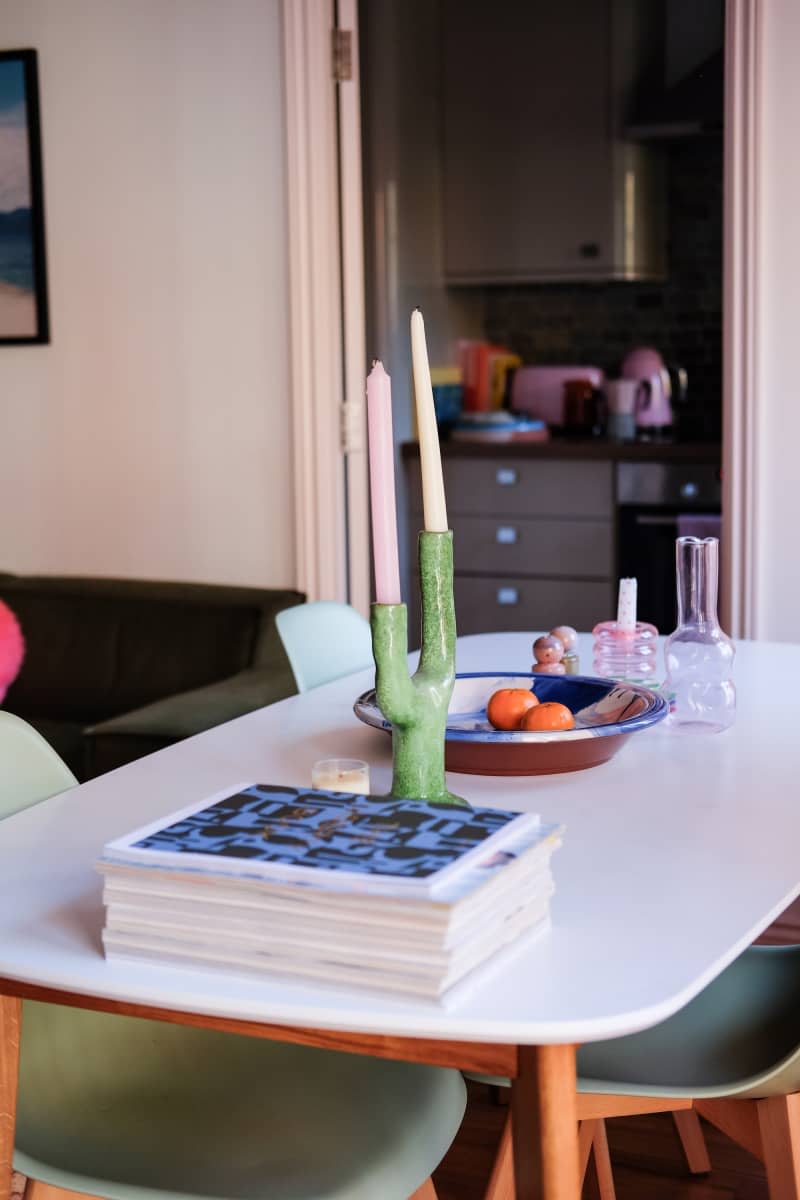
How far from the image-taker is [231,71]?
370 cm

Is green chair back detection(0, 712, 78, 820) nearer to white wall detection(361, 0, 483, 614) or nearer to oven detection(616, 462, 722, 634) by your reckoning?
white wall detection(361, 0, 483, 614)

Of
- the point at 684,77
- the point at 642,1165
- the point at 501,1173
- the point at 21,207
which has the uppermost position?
the point at 684,77

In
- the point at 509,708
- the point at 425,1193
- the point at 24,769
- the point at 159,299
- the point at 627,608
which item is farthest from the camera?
the point at 159,299

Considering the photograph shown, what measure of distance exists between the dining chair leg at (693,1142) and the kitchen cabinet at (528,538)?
111 inches

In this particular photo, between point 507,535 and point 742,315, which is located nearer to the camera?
point 742,315

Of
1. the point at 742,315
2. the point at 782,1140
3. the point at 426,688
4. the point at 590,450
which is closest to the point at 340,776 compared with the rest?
the point at 426,688

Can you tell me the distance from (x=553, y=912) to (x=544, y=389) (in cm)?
431

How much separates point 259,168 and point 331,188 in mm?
218

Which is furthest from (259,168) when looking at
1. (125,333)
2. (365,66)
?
(365,66)

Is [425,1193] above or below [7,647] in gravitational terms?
below

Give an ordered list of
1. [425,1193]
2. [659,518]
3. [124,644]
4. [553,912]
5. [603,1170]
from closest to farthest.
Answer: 1. [553,912]
2. [425,1193]
3. [603,1170]
4. [124,644]
5. [659,518]

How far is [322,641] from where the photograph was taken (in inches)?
94.7

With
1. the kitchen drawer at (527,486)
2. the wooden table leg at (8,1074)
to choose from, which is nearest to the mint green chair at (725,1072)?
the wooden table leg at (8,1074)

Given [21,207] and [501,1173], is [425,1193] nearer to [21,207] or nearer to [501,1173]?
[501,1173]
